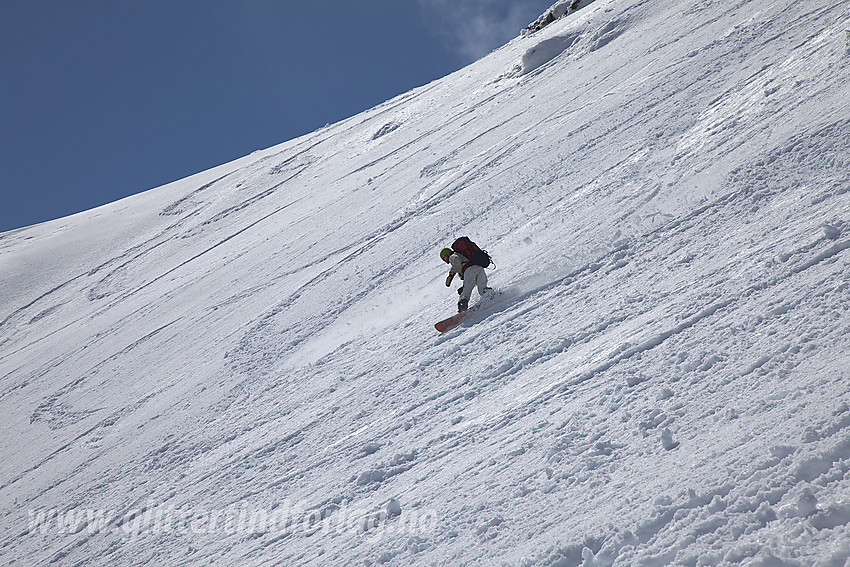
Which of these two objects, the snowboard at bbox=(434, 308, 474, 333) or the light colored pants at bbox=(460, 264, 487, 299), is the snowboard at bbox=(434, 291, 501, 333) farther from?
the light colored pants at bbox=(460, 264, 487, 299)

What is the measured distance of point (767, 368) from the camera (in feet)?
12.2

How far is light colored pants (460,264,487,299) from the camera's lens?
6.99 metres

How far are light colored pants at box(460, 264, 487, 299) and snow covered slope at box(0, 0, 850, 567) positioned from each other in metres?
0.30

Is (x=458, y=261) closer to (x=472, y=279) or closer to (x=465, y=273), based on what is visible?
(x=465, y=273)

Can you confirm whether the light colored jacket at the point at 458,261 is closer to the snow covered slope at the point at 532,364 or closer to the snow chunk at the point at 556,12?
the snow covered slope at the point at 532,364

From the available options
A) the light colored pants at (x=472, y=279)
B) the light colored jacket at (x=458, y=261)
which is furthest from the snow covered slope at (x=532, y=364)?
the light colored jacket at (x=458, y=261)

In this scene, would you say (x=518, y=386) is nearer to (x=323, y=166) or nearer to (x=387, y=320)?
(x=387, y=320)

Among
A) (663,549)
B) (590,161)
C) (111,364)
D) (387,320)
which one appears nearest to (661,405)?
(663,549)

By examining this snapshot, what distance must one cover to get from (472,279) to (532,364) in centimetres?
190

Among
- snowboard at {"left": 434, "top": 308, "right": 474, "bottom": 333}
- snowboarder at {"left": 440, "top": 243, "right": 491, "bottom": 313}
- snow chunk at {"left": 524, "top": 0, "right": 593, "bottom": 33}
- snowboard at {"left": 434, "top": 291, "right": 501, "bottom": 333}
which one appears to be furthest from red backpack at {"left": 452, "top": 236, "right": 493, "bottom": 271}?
snow chunk at {"left": 524, "top": 0, "right": 593, "bottom": 33}

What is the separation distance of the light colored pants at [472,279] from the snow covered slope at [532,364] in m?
0.30

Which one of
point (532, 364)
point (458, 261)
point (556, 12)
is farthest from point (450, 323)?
point (556, 12)

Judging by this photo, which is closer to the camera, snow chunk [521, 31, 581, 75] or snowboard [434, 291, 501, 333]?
snowboard [434, 291, 501, 333]

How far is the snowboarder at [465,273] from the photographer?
6941 millimetres
